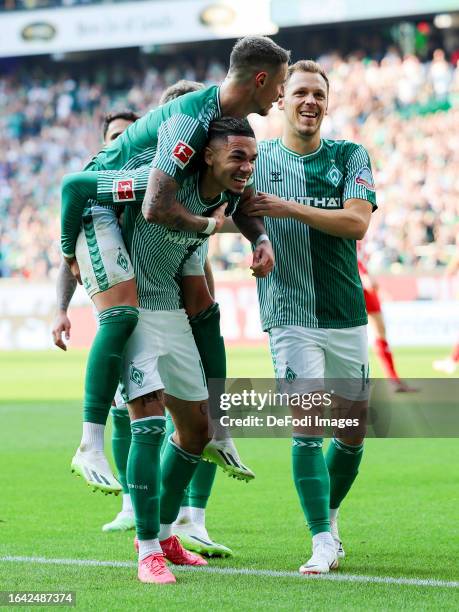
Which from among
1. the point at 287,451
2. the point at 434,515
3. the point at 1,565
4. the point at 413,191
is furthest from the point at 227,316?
the point at 1,565

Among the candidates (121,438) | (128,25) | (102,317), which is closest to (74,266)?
(102,317)

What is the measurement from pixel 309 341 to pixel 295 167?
0.94 metres

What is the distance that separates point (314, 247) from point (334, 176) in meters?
0.39

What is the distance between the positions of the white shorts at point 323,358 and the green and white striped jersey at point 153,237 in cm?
62

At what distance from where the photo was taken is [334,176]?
580 centimetres

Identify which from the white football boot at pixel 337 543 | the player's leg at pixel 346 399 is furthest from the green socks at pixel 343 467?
the white football boot at pixel 337 543

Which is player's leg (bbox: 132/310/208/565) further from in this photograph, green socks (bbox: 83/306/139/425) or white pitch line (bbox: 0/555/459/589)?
white pitch line (bbox: 0/555/459/589)

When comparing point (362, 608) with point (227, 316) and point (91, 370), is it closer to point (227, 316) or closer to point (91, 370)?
point (91, 370)

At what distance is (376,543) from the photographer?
602 cm

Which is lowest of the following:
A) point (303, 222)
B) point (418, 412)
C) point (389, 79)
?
point (418, 412)

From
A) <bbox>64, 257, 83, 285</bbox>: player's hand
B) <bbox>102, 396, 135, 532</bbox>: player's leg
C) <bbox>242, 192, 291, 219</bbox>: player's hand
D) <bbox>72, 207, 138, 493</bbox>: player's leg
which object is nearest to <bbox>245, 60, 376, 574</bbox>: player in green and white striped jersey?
<bbox>242, 192, 291, 219</bbox>: player's hand

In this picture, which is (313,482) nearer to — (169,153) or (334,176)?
(334,176)

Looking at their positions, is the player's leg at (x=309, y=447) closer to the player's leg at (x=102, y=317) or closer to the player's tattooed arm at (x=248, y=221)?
the player's tattooed arm at (x=248, y=221)

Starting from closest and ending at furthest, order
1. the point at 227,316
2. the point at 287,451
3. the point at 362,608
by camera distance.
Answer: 1. the point at 362,608
2. the point at 287,451
3. the point at 227,316
